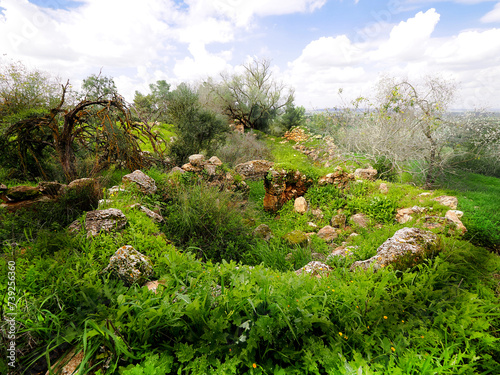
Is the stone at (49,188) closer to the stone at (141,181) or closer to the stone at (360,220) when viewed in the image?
the stone at (141,181)

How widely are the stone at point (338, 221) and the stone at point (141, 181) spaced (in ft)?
11.9

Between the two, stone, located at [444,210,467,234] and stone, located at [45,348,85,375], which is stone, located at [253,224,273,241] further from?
stone, located at [45,348,85,375]

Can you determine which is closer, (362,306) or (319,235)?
(362,306)

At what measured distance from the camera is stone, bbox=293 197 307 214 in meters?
5.78

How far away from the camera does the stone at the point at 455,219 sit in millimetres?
3317

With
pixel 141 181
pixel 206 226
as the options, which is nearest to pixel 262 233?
pixel 206 226

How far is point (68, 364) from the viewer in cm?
129

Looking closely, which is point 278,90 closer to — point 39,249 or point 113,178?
point 113,178

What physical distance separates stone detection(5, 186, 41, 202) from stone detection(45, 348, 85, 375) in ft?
8.24

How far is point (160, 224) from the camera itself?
12.1ft

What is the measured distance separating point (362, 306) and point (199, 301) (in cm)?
114

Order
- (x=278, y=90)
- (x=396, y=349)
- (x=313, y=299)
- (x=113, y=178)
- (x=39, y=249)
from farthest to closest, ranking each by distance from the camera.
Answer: (x=278, y=90), (x=113, y=178), (x=39, y=249), (x=313, y=299), (x=396, y=349)

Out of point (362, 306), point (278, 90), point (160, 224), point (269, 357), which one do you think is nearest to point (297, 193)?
point (160, 224)

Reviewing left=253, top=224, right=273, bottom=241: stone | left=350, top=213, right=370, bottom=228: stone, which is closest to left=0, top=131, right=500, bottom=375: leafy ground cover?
left=253, top=224, right=273, bottom=241: stone
